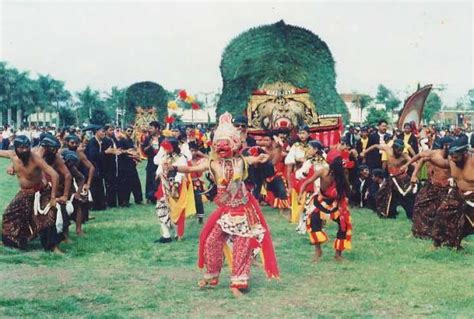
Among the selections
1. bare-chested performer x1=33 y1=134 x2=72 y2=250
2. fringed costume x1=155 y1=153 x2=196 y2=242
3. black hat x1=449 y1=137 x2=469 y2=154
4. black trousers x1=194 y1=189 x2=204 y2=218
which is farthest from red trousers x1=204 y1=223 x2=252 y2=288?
black trousers x1=194 y1=189 x2=204 y2=218

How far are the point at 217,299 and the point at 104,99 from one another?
6771 centimetres

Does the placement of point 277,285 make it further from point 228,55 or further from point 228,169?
point 228,55

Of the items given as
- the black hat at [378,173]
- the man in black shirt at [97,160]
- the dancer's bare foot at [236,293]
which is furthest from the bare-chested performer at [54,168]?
the black hat at [378,173]

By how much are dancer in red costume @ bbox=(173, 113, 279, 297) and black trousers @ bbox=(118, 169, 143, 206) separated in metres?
7.82

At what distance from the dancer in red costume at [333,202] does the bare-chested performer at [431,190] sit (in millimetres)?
1533

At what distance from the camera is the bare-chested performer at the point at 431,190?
29.9 feet

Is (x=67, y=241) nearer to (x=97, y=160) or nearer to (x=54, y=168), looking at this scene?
(x=54, y=168)

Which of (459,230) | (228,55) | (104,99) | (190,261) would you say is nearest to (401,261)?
(459,230)

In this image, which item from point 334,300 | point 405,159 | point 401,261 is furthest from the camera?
point 405,159

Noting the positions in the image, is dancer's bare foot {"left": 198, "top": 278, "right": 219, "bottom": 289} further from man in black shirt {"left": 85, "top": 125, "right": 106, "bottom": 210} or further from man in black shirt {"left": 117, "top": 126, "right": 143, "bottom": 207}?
man in black shirt {"left": 117, "top": 126, "right": 143, "bottom": 207}

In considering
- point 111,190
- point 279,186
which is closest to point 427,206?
point 279,186

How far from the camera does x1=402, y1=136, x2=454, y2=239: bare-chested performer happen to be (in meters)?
9.12

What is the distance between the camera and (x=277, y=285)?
7043 mm

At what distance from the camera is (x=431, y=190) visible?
9.55 metres
